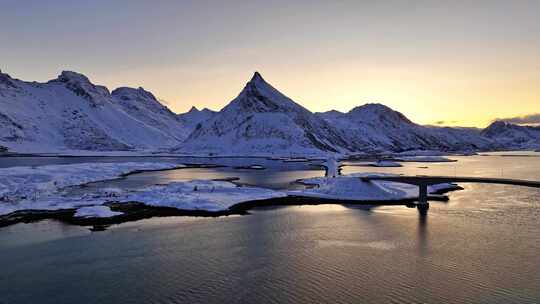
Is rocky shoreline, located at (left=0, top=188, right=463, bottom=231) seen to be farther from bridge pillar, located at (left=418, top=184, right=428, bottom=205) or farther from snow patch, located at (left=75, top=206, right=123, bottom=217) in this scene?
bridge pillar, located at (left=418, top=184, right=428, bottom=205)

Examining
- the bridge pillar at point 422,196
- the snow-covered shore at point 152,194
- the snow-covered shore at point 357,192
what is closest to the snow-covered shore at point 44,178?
the snow-covered shore at point 152,194

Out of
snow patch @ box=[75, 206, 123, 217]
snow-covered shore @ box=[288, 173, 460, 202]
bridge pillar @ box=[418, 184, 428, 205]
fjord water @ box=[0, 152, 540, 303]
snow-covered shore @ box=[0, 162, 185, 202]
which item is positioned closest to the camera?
fjord water @ box=[0, 152, 540, 303]

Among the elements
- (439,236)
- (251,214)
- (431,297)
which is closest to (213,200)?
(251,214)

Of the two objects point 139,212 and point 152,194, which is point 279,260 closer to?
point 139,212

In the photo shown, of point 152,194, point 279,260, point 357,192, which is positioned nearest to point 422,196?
point 357,192

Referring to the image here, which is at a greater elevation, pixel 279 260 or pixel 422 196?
pixel 422 196

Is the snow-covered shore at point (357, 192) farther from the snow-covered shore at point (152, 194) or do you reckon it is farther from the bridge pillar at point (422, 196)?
the bridge pillar at point (422, 196)

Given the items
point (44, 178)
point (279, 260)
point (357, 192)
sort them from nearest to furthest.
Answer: point (279, 260) → point (357, 192) → point (44, 178)

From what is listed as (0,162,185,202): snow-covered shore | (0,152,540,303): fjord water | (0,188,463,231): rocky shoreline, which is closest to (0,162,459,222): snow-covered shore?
(0,162,185,202): snow-covered shore

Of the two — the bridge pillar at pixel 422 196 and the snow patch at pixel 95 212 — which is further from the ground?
the bridge pillar at pixel 422 196
